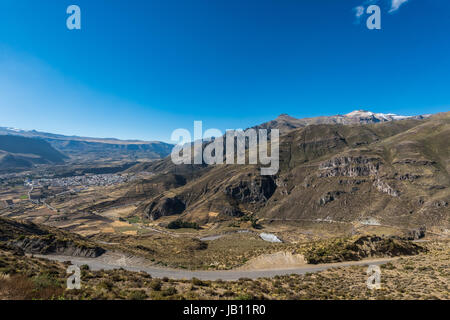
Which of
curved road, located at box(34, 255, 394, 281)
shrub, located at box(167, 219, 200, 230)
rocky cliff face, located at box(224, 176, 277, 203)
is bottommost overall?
shrub, located at box(167, 219, 200, 230)

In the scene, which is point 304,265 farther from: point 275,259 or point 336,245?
point 336,245

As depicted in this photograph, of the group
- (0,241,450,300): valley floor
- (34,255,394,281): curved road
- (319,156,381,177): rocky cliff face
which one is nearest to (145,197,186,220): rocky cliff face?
(319,156,381,177): rocky cliff face

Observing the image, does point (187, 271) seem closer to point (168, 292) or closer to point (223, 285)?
point (223, 285)

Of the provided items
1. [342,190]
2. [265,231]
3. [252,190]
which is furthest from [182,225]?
[342,190]

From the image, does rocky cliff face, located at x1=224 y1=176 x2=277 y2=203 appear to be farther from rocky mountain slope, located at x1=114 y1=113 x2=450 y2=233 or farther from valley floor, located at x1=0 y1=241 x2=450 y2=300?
valley floor, located at x1=0 y1=241 x2=450 y2=300

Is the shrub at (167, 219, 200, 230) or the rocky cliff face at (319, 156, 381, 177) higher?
the rocky cliff face at (319, 156, 381, 177)

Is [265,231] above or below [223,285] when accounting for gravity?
below

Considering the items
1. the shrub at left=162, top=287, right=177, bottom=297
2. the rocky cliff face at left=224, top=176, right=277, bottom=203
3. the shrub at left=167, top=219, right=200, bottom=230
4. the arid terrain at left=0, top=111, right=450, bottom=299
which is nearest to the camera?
the shrub at left=162, top=287, right=177, bottom=297

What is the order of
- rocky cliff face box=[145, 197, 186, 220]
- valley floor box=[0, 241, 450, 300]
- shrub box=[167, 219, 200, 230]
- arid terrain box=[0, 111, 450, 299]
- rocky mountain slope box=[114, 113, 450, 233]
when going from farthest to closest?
1. rocky cliff face box=[145, 197, 186, 220]
2. shrub box=[167, 219, 200, 230]
3. rocky mountain slope box=[114, 113, 450, 233]
4. arid terrain box=[0, 111, 450, 299]
5. valley floor box=[0, 241, 450, 300]

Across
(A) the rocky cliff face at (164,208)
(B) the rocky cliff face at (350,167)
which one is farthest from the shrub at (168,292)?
(B) the rocky cliff face at (350,167)

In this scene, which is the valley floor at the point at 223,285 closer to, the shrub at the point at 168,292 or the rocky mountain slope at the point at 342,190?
the shrub at the point at 168,292

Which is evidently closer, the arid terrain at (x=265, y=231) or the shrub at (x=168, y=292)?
the shrub at (x=168, y=292)

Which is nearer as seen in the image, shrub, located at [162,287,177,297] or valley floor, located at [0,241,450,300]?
valley floor, located at [0,241,450,300]
